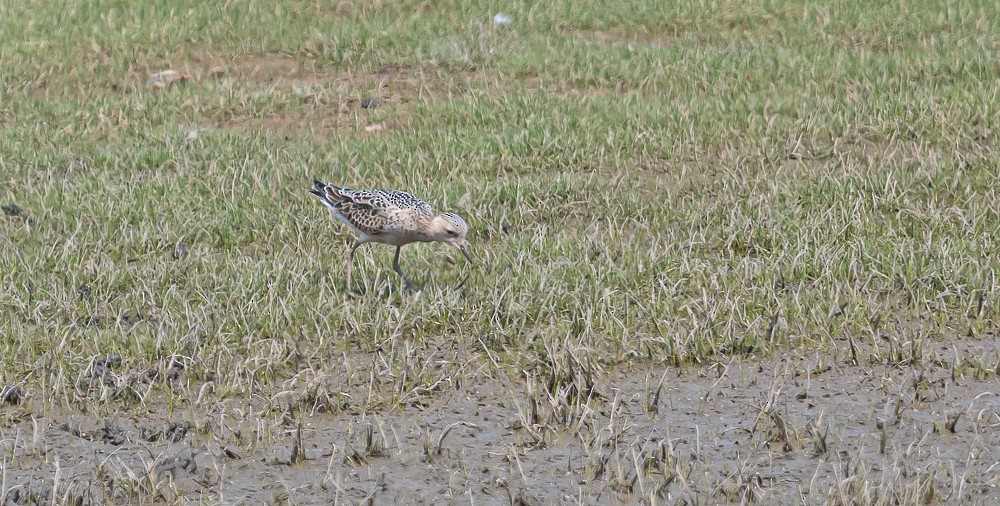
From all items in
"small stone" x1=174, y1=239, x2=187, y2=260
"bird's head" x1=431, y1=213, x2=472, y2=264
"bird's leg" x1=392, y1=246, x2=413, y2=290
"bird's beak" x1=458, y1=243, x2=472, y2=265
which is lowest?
"small stone" x1=174, y1=239, x2=187, y2=260

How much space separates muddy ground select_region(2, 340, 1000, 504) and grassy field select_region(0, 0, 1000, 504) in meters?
0.02

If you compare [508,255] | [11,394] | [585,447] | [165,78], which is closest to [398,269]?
[508,255]

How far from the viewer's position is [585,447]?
232 inches

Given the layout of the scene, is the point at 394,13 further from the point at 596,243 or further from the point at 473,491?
the point at 473,491

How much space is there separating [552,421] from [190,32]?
8.54m

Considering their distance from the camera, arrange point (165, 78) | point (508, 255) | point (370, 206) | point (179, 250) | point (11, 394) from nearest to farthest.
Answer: point (11, 394), point (370, 206), point (508, 255), point (179, 250), point (165, 78)

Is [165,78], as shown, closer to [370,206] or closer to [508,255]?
[370,206]

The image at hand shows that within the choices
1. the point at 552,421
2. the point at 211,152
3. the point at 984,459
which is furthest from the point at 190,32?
the point at 984,459

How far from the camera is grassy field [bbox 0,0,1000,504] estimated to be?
591 centimetres

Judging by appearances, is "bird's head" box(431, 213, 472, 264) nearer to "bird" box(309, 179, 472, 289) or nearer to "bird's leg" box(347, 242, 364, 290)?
"bird" box(309, 179, 472, 289)

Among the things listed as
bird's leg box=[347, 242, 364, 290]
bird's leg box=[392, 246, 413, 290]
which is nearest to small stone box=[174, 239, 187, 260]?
bird's leg box=[347, 242, 364, 290]

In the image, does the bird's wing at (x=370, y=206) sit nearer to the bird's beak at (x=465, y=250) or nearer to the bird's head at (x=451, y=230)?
the bird's head at (x=451, y=230)

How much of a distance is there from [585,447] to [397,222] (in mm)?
2624

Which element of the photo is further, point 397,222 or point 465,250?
point 465,250
